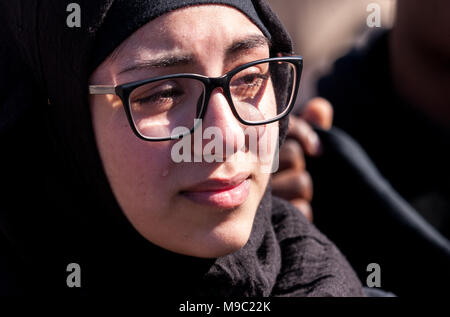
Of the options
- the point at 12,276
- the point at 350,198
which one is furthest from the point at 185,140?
the point at 350,198

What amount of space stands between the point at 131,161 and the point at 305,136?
1113 millimetres

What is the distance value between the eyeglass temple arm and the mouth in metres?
0.29

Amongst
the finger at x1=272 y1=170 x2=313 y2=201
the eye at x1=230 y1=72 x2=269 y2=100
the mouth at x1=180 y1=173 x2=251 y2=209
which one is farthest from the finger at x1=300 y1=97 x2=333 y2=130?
the mouth at x1=180 y1=173 x2=251 y2=209

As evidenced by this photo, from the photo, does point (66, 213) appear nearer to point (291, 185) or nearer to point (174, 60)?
point (174, 60)

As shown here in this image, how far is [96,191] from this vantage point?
5.36 feet

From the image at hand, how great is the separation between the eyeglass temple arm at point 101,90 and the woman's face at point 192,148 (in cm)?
2

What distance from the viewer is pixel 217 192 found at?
1.45 meters

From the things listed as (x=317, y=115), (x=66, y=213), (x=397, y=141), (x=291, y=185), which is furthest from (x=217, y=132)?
(x=397, y=141)

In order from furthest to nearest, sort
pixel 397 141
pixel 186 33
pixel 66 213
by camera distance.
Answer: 1. pixel 397 141
2. pixel 66 213
3. pixel 186 33

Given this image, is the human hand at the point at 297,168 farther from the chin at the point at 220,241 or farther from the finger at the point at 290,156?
the chin at the point at 220,241

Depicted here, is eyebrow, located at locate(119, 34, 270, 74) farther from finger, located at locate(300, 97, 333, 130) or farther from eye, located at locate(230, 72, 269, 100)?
finger, located at locate(300, 97, 333, 130)

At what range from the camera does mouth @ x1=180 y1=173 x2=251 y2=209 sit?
1.44m

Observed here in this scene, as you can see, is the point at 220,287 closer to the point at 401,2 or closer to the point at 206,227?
the point at 206,227

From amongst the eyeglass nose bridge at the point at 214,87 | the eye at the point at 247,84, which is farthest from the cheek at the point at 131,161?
the eye at the point at 247,84
